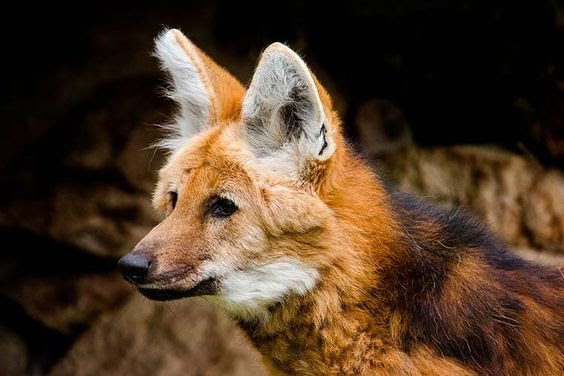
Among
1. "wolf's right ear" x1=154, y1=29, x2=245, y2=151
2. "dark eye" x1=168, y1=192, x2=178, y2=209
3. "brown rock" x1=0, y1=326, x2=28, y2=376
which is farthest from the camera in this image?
"brown rock" x1=0, y1=326, x2=28, y2=376

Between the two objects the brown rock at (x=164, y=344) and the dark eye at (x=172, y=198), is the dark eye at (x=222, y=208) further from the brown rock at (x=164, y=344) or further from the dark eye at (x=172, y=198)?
the brown rock at (x=164, y=344)

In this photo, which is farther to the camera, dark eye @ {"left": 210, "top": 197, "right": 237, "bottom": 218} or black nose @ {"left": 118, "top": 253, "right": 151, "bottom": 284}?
dark eye @ {"left": 210, "top": 197, "right": 237, "bottom": 218}

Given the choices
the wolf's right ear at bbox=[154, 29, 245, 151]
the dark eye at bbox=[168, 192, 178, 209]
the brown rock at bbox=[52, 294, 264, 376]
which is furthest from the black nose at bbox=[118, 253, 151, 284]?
the brown rock at bbox=[52, 294, 264, 376]

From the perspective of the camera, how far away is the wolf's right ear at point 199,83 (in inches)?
124

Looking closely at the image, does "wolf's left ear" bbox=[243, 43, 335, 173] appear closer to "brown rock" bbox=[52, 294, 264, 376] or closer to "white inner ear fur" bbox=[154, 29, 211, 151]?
"white inner ear fur" bbox=[154, 29, 211, 151]

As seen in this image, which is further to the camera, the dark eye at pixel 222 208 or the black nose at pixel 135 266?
the dark eye at pixel 222 208

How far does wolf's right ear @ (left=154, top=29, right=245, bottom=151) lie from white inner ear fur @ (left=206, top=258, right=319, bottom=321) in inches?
26.0

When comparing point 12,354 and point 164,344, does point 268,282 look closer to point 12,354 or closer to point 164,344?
point 164,344

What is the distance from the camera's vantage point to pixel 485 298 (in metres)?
2.76

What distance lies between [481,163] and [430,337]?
3069mm

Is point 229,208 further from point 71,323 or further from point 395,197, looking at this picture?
point 71,323

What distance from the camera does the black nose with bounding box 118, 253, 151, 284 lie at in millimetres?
2641

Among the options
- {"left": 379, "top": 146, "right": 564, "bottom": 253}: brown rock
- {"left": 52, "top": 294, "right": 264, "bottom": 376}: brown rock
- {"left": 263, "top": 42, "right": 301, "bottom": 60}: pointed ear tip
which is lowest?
{"left": 52, "top": 294, "right": 264, "bottom": 376}: brown rock

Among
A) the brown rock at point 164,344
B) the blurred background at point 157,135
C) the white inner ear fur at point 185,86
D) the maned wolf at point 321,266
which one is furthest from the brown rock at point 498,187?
the maned wolf at point 321,266
